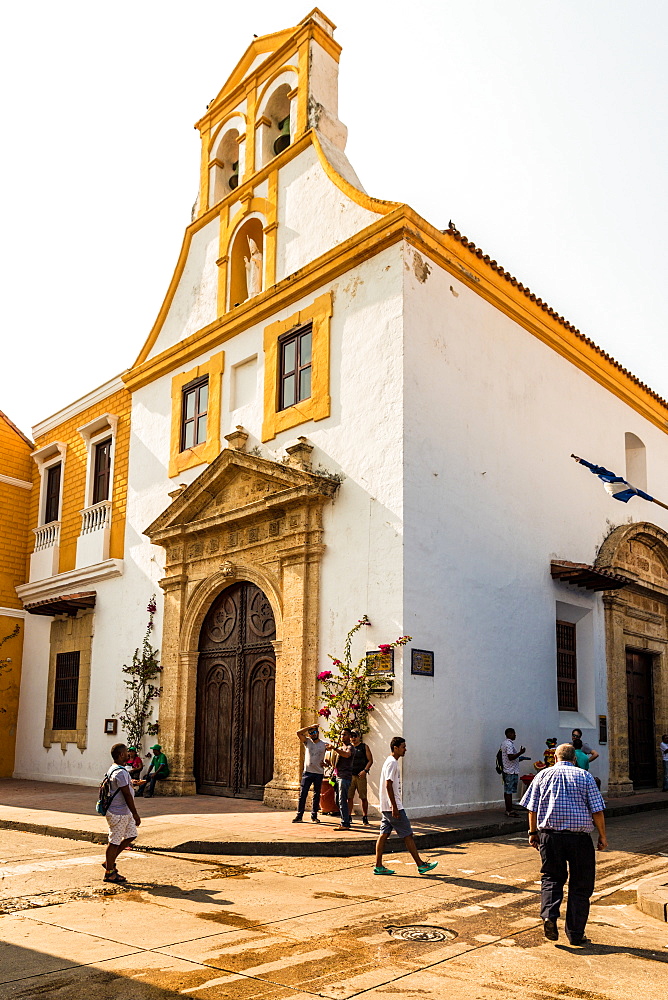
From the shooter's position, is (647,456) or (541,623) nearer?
(541,623)

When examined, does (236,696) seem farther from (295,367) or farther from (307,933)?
(307,933)

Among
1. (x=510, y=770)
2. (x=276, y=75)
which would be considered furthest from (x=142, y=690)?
(x=276, y=75)

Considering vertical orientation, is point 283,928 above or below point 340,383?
below

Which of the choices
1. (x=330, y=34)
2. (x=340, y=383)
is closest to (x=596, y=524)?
(x=340, y=383)

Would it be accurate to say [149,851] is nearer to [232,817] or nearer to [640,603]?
[232,817]

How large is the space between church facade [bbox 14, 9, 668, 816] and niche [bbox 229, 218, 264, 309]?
0.05m

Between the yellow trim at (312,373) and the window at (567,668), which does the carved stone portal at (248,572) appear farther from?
the window at (567,668)

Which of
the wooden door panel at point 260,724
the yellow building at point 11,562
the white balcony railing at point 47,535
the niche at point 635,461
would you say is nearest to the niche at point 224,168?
the white balcony railing at point 47,535

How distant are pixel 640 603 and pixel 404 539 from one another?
805 centimetres

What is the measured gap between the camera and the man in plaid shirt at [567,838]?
20.6ft

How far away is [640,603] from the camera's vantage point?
18.3m

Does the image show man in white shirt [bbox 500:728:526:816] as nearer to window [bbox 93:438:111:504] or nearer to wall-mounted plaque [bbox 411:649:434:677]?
wall-mounted plaque [bbox 411:649:434:677]

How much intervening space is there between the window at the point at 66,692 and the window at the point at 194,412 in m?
5.76

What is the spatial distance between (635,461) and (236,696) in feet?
33.7
